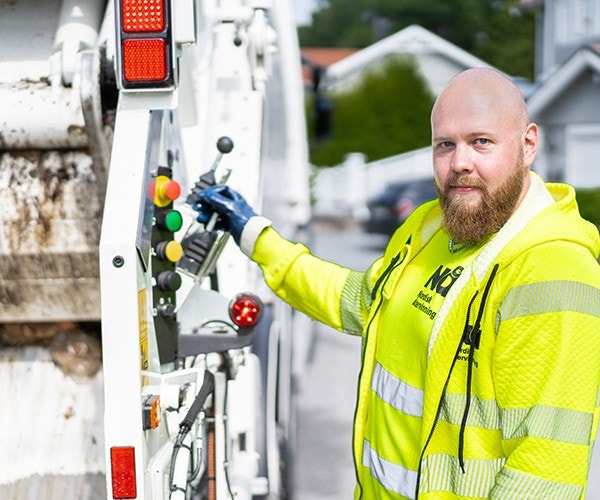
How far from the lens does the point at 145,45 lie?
227 cm

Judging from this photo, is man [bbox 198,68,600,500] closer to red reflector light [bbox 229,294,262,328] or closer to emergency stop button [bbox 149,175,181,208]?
red reflector light [bbox 229,294,262,328]

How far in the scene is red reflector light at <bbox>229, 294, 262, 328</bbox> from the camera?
2742mm

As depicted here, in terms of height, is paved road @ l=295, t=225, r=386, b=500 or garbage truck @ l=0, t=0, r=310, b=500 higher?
garbage truck @ l=0, t=0, r=310, b=500

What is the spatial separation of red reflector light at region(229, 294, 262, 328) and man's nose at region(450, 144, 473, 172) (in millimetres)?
877

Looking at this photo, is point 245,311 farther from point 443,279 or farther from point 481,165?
point 481,165

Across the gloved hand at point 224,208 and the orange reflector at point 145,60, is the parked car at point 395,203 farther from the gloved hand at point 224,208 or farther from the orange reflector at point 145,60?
the orange reflector at point 145,60

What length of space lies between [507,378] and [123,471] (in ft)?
2.83

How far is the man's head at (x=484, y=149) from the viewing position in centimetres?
206

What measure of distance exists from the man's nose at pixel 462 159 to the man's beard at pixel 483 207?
3 centimetres

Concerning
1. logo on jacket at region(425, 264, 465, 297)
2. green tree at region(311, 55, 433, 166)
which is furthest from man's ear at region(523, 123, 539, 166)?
green tree at region(311, 55, 433, 166)

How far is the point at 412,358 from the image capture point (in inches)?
86.8

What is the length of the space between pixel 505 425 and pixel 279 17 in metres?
3.56

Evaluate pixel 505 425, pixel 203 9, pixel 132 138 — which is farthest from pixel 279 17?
pixel 505 425

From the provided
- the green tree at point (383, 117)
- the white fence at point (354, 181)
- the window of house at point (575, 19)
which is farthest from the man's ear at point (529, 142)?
the green tree at point (383, 117)
